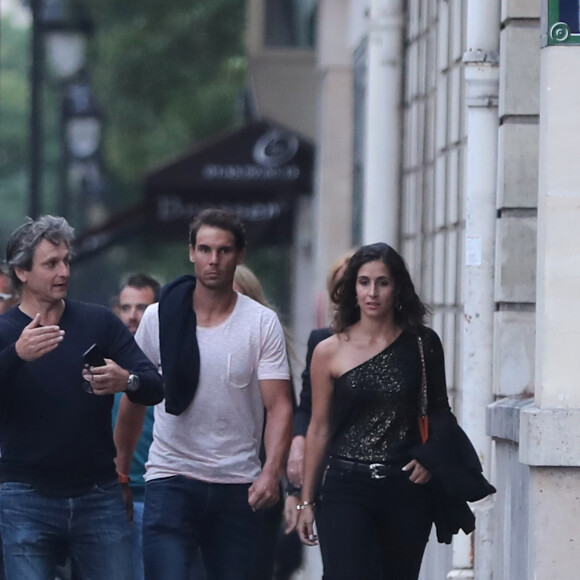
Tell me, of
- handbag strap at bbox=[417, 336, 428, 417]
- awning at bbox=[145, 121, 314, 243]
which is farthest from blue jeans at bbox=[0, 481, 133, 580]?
awning at bbox=[145, 121, 314, 243]

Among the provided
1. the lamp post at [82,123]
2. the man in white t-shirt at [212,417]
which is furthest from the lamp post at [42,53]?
the man in white t-shirt at [212,417]

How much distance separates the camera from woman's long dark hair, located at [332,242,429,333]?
6.41 meters

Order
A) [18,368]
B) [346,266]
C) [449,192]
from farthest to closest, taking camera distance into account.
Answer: [449,192], [346,266], [18,368]

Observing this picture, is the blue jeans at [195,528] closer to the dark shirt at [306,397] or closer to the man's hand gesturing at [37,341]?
the dark shirt at [306,397]

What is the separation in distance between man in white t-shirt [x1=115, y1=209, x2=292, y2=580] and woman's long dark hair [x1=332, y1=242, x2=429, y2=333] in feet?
0.89

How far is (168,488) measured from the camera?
21.2 feet

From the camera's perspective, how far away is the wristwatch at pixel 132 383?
5.93 m

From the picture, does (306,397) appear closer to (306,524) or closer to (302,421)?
(302,421)

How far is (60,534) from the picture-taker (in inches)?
232

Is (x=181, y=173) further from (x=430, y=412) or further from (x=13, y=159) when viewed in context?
(x=13, y=159)

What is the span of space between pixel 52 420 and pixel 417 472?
1366 millimetres

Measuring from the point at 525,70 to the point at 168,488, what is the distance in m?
2.61

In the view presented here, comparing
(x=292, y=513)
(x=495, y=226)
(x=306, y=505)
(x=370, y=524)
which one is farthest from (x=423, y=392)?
(x=495, y=226)

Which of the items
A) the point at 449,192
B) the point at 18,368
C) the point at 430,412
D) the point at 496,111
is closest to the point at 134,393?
the point at 18,368
